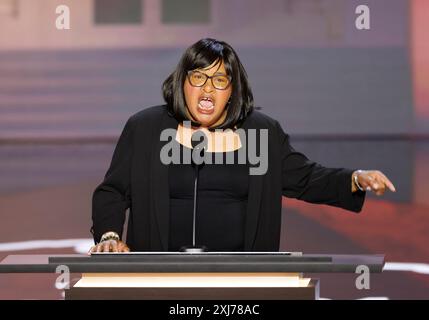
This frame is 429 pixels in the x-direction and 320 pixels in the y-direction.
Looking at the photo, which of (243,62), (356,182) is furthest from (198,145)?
(243,62)

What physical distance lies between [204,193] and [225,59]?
0.37 m

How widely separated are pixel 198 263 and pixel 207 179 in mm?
730

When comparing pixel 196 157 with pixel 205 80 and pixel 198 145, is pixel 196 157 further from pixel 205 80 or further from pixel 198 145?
pixel 205 80

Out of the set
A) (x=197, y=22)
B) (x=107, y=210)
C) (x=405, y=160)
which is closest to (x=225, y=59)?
(x=107, y=210)

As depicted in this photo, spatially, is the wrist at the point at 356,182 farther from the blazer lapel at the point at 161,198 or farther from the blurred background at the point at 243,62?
the blurred background at the point at 243,62

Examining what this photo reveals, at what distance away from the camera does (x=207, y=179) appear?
2.86 m

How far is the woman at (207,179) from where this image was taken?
2793 millimetres

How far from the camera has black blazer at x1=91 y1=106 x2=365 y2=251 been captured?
2793 mm

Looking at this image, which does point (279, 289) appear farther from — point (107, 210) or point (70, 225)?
point (70, 225)

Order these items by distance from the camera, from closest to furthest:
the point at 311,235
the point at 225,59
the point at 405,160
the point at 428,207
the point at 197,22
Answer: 1. the point at 225,59
2. the point at 311,235
3. the point at 428,207
4. the point at 197,22
5. the point at 405,160

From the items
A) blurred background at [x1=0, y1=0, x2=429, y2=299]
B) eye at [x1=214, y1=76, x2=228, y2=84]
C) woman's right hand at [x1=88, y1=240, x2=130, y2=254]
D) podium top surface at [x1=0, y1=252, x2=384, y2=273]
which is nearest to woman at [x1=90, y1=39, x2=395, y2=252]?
eye at [x1=214, y1=76, x2=228, y2=84]

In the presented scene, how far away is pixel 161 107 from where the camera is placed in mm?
2967

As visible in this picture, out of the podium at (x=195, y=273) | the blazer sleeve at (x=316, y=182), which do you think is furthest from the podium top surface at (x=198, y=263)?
the blazer sleeve at (x=316, y=182)

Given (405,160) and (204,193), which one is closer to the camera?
(204,193)
